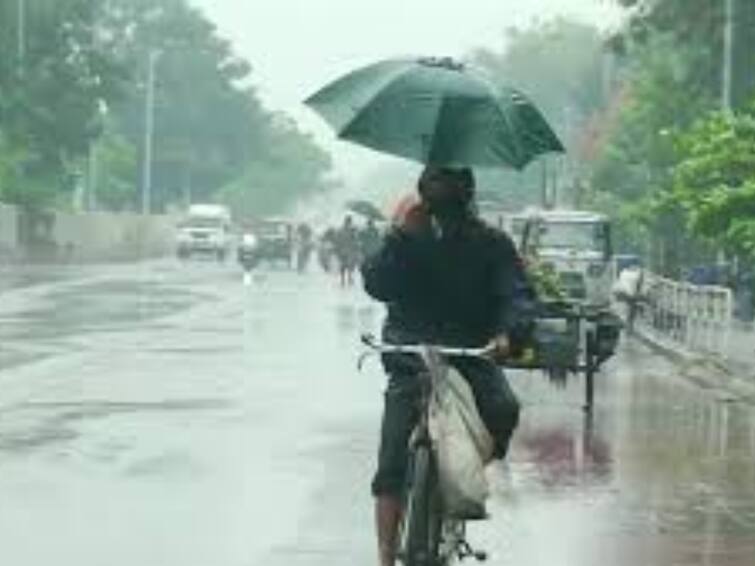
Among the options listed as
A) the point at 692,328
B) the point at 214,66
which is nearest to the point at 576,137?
the point at 214,66

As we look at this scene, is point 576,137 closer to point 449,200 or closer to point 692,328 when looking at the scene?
point 692,328

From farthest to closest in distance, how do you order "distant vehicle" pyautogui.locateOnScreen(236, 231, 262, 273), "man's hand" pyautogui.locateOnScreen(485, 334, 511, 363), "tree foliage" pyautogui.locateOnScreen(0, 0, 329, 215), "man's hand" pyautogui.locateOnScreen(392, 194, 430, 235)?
"tree foliage" pyautogui.locateOnScreen(0, 0, 329, 215)
"distant vehicle" pyautogui.locateOnScreen(236, 231, 262, 273)
"man's hand" pyautogui.locateOnScreen(392, 194, 430, 235)
"man's hand" pyautogui.locateOnScreen(485, 334, 511, 363)

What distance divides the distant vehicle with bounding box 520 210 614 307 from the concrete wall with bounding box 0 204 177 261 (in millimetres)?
37154

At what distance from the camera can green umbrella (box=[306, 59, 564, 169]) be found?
356 inches

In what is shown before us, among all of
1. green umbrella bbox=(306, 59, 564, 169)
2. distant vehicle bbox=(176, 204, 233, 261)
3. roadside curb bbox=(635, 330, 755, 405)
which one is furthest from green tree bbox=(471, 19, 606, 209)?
green umbrella bbox=(306, 59, 564, 169)

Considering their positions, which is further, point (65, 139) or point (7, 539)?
point (65, 139)

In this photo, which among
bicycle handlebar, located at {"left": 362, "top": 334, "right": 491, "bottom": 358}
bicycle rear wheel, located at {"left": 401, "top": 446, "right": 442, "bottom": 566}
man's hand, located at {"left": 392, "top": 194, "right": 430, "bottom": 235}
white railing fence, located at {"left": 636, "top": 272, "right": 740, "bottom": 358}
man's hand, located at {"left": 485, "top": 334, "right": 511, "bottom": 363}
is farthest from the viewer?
white railing fence, located at {"left": 636, "top": 272, "right": 740, "bottom": 358}

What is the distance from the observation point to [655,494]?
14117mm

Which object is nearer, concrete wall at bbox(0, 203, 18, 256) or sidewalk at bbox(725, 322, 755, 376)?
sidewalk at bbox(725, 322, 755, 376)

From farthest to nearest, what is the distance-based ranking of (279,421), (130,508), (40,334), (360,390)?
1. (40,334)
2. (360,390)
3. (279,421)
4. (130,508)

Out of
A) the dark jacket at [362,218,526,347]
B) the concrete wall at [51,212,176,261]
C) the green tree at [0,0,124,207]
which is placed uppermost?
the green tree at [0,0,124,207]

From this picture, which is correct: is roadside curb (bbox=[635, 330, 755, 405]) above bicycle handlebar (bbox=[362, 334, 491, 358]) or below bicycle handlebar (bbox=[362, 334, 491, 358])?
below

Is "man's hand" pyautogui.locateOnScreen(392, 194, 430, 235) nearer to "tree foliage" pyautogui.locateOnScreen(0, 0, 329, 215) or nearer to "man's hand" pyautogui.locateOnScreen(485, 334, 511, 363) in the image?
"man's hand" pyautogui.locateOnScreen(485, 334, 511, 363)

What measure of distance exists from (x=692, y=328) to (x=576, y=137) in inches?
2452
